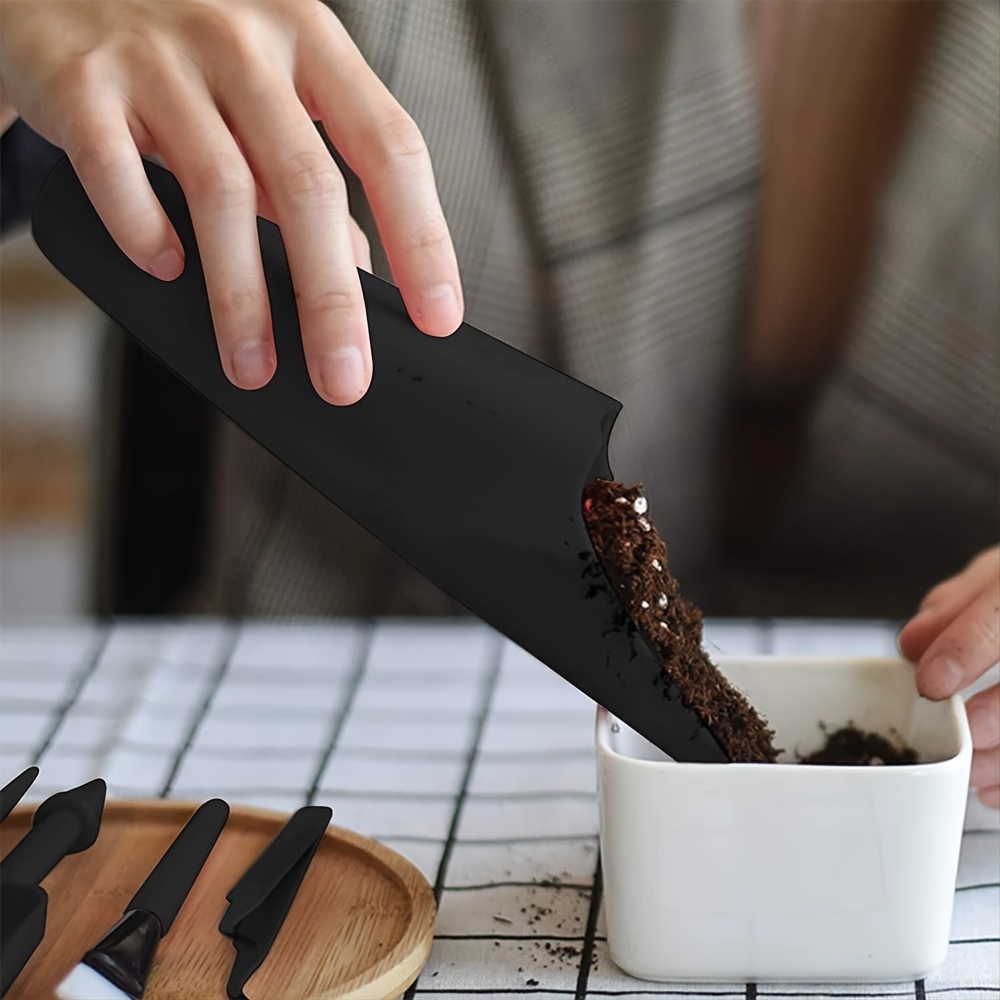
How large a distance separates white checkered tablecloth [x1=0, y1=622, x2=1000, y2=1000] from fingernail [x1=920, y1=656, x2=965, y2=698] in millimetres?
98

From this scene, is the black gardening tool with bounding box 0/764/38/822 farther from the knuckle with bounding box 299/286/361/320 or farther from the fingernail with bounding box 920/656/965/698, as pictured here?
the fingernail with bounding box 920/656/965/698

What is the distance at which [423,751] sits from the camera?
73 cm

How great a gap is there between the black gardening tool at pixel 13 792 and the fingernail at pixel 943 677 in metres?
0.42

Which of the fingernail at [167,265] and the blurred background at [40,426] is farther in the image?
the blurred background at [40,426]

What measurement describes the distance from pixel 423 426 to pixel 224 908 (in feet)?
0.76

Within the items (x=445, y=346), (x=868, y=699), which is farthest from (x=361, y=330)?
(x=868, y=699)

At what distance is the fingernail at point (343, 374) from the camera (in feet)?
1.52

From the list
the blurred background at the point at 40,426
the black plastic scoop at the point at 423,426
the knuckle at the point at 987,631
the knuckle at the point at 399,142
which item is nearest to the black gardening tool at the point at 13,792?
the black plastic scoop at the point at 423,426

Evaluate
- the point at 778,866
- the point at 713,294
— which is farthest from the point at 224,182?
the point at 713,294

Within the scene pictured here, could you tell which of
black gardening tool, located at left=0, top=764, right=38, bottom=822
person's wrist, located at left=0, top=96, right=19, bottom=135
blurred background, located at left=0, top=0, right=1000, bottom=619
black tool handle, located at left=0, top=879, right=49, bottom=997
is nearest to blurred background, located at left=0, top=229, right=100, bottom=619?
blurred background, located at left=0, top=0, right=1000, bottom=619

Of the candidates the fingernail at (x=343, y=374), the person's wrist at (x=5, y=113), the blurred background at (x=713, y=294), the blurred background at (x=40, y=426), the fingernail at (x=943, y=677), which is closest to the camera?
the fingernail at (x=343, y=374)

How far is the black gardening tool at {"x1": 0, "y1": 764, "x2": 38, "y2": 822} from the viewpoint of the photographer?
55cm

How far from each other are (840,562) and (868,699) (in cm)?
55

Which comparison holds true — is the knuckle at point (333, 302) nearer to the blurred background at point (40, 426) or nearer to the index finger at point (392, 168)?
the index finger at point (392, 168)
